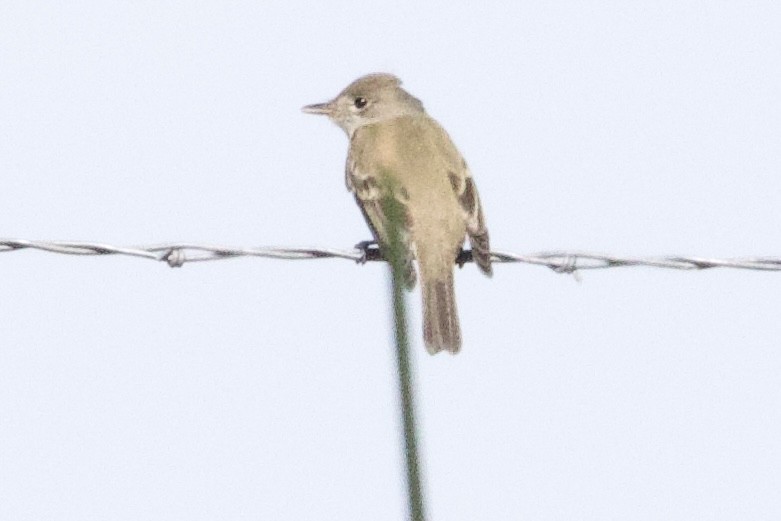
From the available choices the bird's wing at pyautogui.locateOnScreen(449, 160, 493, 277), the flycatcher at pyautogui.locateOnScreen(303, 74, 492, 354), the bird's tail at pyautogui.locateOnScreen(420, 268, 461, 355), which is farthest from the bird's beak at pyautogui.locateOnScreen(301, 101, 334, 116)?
the bird's tail at pyautogui.locateOnScreen(420, 268, 461, 355)

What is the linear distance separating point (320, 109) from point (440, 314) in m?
3.15

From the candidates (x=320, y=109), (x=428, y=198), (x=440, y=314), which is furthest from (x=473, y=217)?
(x=320, y=109)

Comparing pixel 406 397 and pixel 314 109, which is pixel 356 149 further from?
pixel 406 397

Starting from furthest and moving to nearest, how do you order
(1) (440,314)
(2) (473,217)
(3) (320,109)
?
(3) (320,109) < (2) (473,217) < (1) (440,314)

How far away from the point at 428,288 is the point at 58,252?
3.05 metres

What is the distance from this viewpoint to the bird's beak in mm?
10109

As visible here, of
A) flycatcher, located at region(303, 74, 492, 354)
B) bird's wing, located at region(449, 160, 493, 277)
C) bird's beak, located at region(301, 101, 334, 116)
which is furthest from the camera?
bird's beak, located at region(301, 101, 334, 116)

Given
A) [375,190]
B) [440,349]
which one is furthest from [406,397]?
[375,190]

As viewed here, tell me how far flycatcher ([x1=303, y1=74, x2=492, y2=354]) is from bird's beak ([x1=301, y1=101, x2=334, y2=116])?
1.32 feet

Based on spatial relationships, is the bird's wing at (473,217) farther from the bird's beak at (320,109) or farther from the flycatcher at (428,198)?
the bird's beak at (320,109)

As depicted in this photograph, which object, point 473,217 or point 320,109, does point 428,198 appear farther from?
point 320,109

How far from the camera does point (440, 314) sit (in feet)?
24.5

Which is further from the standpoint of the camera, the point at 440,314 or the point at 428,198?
→ the point at 428,198

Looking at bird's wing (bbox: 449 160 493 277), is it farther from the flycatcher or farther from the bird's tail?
the bird's tail
